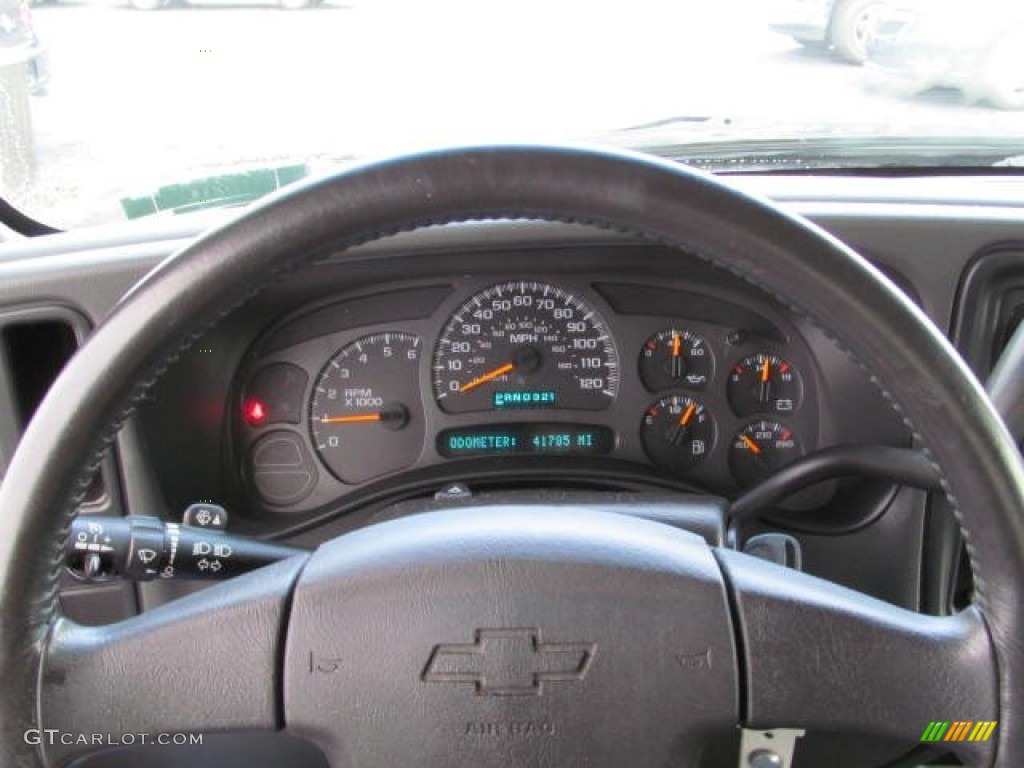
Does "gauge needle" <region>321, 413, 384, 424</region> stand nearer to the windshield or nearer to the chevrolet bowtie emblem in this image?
the windshield

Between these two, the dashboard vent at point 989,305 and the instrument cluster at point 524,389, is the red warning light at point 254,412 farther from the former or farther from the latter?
the dashboard vent at point 989,305

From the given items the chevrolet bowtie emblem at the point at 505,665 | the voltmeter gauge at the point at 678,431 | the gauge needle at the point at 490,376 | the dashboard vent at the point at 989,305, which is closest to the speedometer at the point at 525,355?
the gauge needle at the point at 490,376

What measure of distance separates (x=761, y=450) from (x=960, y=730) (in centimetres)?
136

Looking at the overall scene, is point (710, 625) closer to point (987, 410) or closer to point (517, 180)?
point (987, 410)

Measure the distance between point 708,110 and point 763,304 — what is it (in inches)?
22.3

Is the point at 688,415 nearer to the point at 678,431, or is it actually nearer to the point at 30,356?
the point at 678,431

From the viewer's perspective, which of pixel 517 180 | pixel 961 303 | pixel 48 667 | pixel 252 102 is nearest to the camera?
pixel 517 180

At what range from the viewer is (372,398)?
2.42 metres

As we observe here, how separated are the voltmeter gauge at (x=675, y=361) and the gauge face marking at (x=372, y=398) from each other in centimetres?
47

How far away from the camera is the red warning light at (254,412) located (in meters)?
2.41

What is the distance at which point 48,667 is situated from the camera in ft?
3.58

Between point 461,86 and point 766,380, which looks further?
point 461,86

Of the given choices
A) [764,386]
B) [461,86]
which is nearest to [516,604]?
[764,386]

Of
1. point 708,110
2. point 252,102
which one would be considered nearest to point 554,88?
point 708,110
